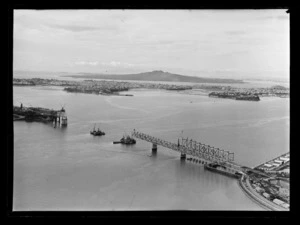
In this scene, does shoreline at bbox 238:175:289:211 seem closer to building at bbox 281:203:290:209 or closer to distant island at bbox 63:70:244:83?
building at bbox 281:203:290:209

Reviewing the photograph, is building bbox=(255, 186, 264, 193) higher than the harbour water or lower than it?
lower

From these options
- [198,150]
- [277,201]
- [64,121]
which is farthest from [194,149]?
[64,121]

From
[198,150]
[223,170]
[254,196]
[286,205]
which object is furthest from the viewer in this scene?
[198,150]

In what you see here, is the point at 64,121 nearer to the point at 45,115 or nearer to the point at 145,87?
the point at 45,115

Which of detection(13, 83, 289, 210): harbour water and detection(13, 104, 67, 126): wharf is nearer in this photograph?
detection(13, 83, 289, 210): harbour water

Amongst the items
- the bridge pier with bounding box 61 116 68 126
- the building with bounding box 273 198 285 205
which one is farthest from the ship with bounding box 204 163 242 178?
the bridge pier with bounding box 61 116 68 126
